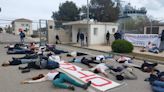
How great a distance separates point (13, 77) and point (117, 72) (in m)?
4.29

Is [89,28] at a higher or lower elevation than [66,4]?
lower

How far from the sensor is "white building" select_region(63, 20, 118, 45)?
26875 millimetres

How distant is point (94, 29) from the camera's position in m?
27.3

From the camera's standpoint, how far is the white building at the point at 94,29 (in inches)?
1058

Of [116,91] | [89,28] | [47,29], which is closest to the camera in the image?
[116,91]

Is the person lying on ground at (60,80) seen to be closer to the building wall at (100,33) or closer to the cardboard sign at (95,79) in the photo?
the cardboard sign at (95,79)

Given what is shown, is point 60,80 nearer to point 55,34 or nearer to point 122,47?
point 122,47

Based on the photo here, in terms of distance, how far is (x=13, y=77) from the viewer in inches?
359

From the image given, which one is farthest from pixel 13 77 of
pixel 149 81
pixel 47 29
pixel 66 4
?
pixel 66 4

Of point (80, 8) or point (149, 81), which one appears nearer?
point (149, 81)

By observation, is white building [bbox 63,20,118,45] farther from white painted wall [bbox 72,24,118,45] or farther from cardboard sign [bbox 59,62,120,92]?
cardboard sign [bbox 59,62,120,92]

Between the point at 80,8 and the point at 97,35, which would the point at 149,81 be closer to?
the point at 97,35

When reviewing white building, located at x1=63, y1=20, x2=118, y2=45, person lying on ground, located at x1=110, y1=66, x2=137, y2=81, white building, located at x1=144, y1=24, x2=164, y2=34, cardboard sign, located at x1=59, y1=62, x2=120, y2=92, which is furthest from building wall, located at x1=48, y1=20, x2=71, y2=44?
person lying on ground, located at x1=110, y1=66, x2=137, y2=81

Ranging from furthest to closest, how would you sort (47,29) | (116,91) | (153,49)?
(47,29)
(153,49)
(116,91)
